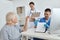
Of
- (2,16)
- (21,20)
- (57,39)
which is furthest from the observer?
(21,20)

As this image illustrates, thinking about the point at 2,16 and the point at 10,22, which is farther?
the point at 2,16

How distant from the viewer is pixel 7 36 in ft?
8.59

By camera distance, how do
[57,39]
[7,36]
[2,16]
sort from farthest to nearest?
1. [2,16]
2. [7,36]
3. [57,39]

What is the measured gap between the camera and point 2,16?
208 inches

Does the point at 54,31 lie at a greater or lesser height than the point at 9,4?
lesser

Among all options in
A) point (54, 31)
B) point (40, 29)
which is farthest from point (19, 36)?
point (54, 31)

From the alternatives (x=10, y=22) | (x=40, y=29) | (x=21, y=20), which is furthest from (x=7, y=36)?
(x=21, y=20)

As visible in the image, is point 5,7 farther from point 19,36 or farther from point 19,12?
point 19,36

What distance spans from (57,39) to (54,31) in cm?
20

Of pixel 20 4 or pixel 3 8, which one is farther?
pixel 20 4

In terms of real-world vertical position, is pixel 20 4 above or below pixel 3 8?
above

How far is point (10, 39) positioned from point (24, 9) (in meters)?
3.17

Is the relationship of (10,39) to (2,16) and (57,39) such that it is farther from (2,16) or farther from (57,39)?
(2,16)

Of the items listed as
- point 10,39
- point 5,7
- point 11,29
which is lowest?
point 10,39
